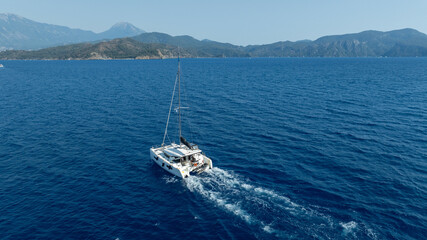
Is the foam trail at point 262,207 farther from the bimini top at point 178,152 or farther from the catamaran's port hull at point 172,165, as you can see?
the bimini top at point 178,152

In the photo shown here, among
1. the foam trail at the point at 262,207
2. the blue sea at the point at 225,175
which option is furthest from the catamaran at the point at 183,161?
the foam trail at the point at 262,207

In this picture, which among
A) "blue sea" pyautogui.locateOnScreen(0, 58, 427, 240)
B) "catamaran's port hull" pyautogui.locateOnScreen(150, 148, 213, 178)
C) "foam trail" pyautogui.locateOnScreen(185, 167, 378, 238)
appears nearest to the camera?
"foam trail" pyautogui.locateOnScreen(185, 167, 378, 238)

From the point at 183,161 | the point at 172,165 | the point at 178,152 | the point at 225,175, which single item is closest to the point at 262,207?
the point at 225,175

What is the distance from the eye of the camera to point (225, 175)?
4175 centimetres

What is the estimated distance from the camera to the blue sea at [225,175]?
29656 mm

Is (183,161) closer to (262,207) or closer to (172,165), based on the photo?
(172,165)

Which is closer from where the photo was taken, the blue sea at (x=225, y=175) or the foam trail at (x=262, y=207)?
the foam trail at (x=262, y=207)

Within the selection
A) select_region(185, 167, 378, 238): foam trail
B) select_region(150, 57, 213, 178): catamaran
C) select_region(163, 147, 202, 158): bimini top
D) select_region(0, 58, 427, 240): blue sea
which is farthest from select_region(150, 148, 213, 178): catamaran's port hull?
select_region(163, 147, 202, 158): bimini top

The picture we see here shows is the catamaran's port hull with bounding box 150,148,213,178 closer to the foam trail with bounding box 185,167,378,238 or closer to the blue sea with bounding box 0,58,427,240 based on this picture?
the blue sea with bounding box 0,58,427,240

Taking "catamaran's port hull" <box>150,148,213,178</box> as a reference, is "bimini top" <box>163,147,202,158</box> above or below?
above

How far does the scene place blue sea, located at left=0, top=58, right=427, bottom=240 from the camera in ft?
97.3

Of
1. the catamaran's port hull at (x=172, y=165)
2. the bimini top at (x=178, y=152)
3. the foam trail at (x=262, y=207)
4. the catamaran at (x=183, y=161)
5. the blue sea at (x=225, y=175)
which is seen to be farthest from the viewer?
the bimini top at (x=178, y=152)

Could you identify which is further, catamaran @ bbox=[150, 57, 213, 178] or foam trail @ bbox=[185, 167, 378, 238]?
catamaran @ bbox=[150, 57, 213, 178]

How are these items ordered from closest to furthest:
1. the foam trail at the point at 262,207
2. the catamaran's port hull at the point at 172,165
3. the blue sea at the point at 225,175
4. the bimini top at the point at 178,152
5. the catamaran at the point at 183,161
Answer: the foam trail at the point at 262,207
the blue sea at the point at 225,175
the catamaran's port hull at the point at 172,165
the catamaran at the point at 183,161
the bimini top at the point at 178,152
